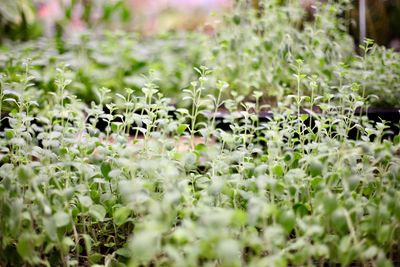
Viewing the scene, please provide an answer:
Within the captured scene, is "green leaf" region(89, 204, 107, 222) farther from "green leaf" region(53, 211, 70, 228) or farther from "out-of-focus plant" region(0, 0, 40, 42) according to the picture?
"out-of-focus plant" region(0, 0, 40, 42)

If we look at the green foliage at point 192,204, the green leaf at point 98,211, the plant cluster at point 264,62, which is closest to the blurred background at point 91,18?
the plant cluster at point 264,62

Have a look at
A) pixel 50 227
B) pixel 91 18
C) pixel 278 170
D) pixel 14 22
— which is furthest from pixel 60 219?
pixel 91 18

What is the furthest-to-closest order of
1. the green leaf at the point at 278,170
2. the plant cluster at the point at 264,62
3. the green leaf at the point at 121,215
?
the plant cluster at the point at 264,62, the green leaf at the point at 278,170, the green leaf at the point at 121,215

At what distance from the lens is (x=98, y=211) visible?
1.04 meters

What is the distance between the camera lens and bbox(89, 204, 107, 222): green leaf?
102cm

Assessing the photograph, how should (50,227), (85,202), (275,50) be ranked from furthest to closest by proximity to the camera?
(275,50) < (85,202) < (50,227)

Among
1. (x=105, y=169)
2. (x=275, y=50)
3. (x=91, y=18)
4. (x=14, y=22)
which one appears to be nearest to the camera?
(x=105, y=169)

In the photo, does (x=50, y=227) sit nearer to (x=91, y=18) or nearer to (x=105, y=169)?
(x=105, y=169)

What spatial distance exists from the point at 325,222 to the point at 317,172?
10cm

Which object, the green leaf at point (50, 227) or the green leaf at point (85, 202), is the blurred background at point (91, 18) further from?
the green leaf at point (50, 227)

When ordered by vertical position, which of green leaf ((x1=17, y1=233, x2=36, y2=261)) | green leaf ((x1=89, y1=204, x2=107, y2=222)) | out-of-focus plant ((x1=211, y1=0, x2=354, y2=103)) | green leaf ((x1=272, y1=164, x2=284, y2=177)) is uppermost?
out-of-focus plant ((x1=211, y1=0, x2=354, y2=103))

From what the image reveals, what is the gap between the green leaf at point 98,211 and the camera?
1023 mm

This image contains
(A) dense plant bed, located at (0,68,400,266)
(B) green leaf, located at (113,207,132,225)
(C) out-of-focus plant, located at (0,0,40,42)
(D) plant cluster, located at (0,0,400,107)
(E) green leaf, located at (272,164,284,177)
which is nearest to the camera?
(A) dense plant bed, located at (0,68,400,266)

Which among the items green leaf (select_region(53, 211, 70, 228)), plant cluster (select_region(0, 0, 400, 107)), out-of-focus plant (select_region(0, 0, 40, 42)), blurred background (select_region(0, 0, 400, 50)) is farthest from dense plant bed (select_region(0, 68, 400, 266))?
out-of-focus plant (select_region(0, 0, 40, 42))
